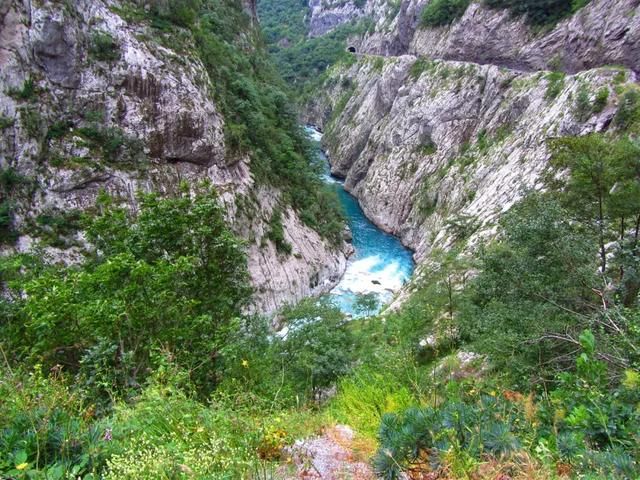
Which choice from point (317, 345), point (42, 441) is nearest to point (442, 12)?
point (317, 345)

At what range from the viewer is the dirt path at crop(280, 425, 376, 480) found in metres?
3.29

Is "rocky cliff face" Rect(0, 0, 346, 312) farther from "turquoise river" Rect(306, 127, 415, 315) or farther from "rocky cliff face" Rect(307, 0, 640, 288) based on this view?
"rocky cliff face" Rect(307, 0, 640, 288)

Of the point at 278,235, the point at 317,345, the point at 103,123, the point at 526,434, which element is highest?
the point at 103,123

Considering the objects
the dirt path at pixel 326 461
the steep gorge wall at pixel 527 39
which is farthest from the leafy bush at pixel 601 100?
the dirt path at pixel 326 461

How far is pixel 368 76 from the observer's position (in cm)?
6209

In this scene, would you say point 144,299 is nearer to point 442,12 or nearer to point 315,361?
point 315,361

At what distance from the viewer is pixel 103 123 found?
22.5 meters

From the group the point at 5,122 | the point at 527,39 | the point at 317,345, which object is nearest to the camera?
the point at 317,345

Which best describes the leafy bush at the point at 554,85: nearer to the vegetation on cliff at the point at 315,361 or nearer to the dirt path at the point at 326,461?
the vegetation on cliff at the point at 315,361

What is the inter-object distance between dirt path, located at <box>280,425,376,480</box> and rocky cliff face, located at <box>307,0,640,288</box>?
1576 cm

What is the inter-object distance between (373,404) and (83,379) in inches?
149

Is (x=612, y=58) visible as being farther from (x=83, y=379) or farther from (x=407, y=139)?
(x=83, y=379)

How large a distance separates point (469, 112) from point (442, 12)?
1562 centimetres

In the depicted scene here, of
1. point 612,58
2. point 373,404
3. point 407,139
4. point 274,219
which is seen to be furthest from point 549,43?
point 373,404
